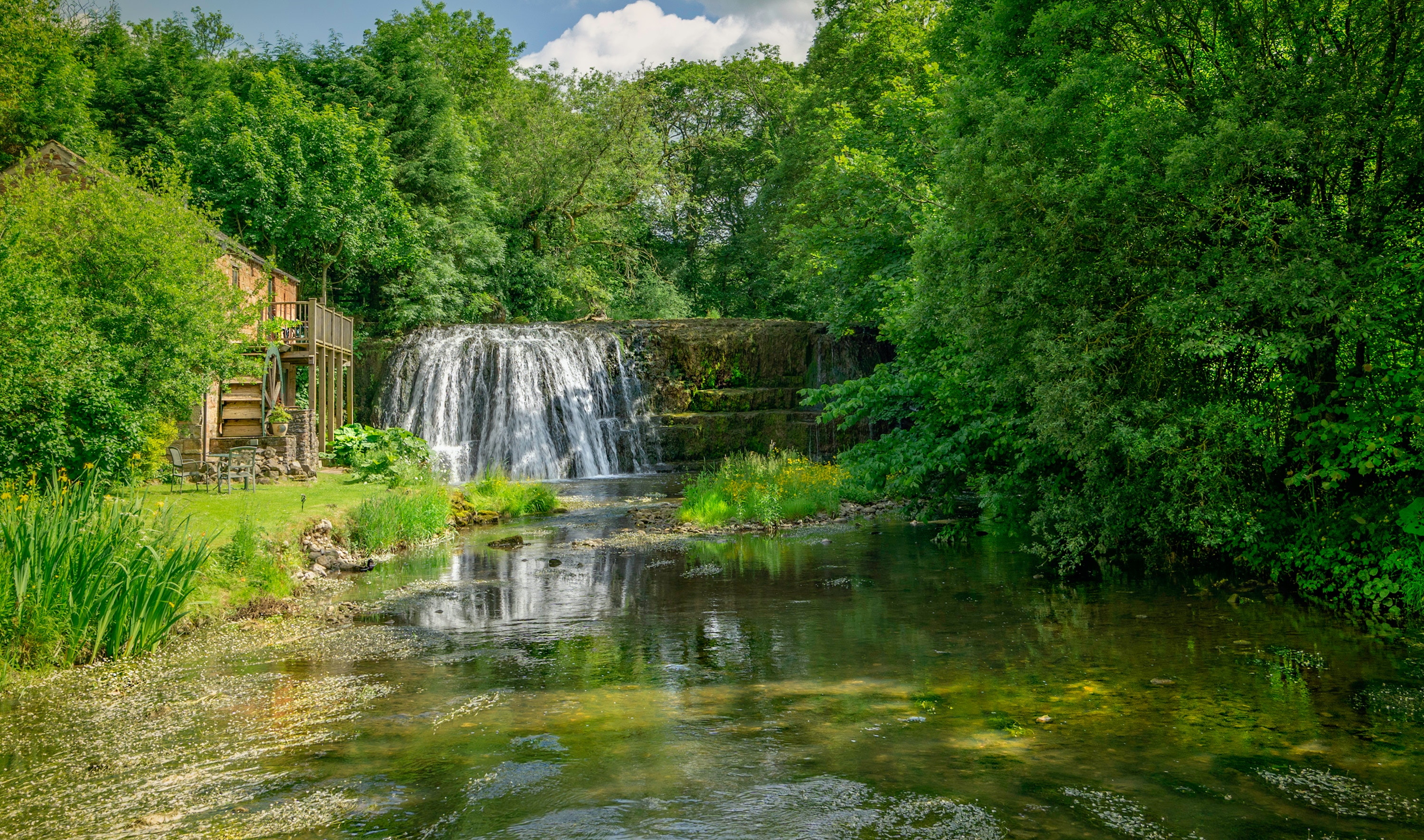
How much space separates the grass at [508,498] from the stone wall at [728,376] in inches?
331

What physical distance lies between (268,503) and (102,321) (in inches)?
158

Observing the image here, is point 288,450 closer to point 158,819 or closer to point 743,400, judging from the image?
point 743,400

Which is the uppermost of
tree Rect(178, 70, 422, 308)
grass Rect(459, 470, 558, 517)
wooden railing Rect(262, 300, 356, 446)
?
tree Rect(178, 70, 422, 308)

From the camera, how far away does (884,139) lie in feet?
79.4

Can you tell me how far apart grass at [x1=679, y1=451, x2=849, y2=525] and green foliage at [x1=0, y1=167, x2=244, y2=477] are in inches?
339

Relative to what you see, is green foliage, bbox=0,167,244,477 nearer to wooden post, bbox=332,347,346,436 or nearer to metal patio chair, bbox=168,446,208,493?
metal patio chair, bbox=168,446,208,493

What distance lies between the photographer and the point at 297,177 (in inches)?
1168

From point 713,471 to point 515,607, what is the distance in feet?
49.4

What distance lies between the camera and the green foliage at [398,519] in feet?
43.7

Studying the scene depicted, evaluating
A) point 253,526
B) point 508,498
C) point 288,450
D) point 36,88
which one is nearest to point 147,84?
point 36,88

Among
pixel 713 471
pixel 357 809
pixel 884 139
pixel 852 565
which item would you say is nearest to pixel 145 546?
pixel 357 809

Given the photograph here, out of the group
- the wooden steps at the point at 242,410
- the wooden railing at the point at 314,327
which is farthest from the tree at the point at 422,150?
the wooden steps at the point at 242,410

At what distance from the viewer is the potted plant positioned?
2161 centimetres

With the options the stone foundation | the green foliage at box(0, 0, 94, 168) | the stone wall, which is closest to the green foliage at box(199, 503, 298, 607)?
the stone foundation
